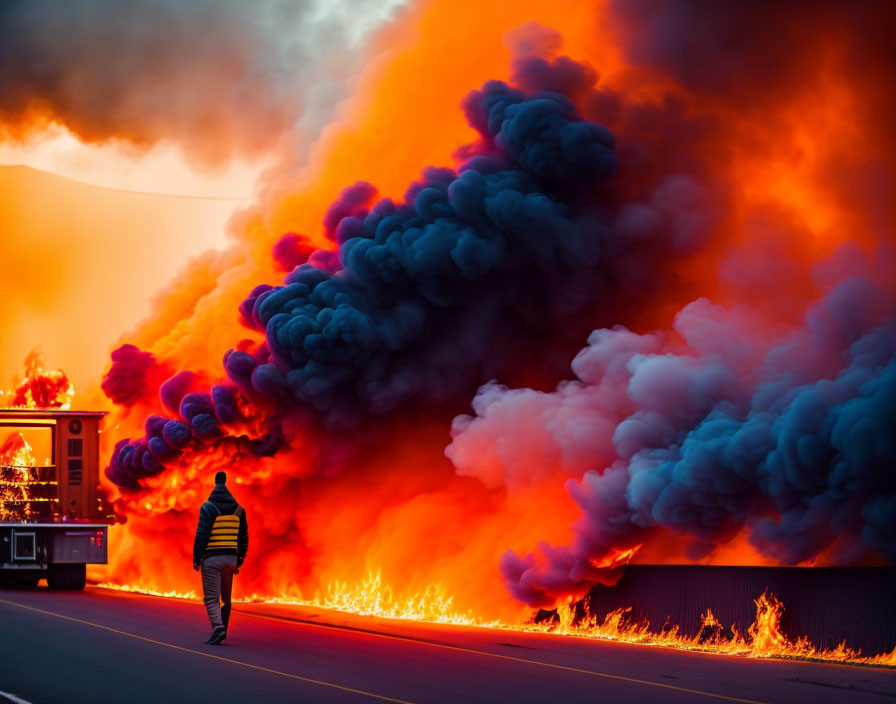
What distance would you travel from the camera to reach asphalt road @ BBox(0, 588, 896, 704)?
36.9ft

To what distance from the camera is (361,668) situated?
13.1m

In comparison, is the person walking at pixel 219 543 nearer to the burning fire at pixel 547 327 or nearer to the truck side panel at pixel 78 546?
the burning fire at pixel 547 327

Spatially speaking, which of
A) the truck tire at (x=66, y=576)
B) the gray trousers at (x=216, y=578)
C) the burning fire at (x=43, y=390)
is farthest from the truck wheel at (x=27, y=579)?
the gray trousers at (x=216, y=578)

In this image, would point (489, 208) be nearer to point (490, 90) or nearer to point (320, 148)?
point (490, 90)

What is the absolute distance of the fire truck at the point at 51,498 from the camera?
944 inches

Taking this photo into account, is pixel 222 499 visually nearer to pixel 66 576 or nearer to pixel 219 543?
pixel 219 543

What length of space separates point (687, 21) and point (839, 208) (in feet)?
13.2

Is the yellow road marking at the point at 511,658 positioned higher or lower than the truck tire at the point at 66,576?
lower

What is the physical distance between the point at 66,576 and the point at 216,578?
1054 centimetres

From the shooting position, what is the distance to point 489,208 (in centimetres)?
2208

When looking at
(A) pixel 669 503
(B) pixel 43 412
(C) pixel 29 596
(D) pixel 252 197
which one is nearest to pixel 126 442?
(B) pixel 43 412

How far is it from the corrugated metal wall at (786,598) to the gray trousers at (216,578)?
6080mm

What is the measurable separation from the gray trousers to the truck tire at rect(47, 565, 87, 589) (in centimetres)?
1014

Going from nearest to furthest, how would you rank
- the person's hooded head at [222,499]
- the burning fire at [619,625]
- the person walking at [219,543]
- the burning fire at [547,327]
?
the person walking at [219,543]
the person's hooded head at [222,499]
the burning fire at [619,625]
the burning fire at [547,327]
